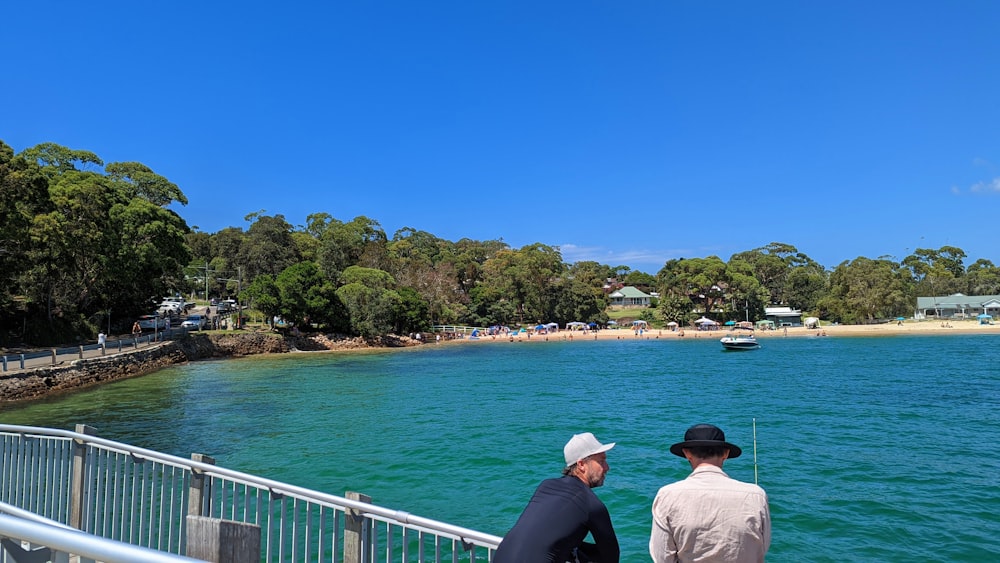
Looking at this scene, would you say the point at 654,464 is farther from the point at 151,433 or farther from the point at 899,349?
the point at 899,349

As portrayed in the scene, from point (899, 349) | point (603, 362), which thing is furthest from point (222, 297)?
point (899, 349)

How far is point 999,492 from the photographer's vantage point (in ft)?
39.1

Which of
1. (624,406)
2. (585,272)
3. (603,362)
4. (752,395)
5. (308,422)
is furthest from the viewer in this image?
(585,272)

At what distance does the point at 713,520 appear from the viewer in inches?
126

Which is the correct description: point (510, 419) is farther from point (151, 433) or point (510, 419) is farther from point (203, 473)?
point (203, 473)

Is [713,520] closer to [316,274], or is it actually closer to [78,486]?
[78,486]

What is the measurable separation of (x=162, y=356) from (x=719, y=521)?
44659mm

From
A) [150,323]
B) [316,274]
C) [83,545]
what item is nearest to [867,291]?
[316,274]

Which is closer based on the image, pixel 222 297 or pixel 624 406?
pixel 624 406

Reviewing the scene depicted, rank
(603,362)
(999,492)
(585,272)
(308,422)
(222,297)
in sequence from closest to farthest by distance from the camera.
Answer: (999,492) < (308,422) < (603,362) < (222,297) < (585,272)

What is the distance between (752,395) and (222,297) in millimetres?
76105

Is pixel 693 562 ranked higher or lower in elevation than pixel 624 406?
higher

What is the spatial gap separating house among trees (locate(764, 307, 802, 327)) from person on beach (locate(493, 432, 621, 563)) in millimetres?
96033

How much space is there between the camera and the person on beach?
10.1ft
